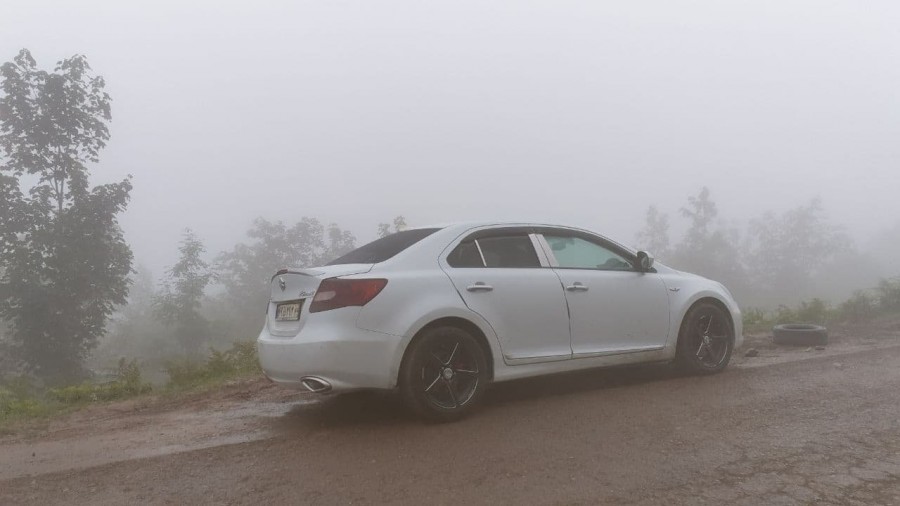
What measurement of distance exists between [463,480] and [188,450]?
7.03 ft

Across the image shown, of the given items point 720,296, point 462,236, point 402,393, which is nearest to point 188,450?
point 402,393

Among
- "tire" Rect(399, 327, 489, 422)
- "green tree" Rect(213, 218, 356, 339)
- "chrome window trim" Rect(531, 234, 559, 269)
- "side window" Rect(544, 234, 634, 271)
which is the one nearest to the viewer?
"tire" Rect(399, 327, 489, 422)

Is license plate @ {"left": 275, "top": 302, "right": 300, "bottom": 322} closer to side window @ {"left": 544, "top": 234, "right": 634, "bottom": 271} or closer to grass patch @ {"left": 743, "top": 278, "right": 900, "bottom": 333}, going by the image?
side window @ {"left": 544, "top": 234, "right": 634, "bottom": 271}

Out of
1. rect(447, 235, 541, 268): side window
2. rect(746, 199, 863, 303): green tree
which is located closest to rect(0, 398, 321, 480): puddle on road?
rect(447, 235, 541, 268): side window

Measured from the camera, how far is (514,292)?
5.05 meters

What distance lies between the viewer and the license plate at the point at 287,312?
4713mm

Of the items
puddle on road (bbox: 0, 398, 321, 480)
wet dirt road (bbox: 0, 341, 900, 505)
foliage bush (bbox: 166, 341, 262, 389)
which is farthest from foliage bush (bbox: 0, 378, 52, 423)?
foliage bush (bbox: 166, 341, 262, 389)

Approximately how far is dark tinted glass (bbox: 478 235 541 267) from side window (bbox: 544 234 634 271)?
0.26 metres

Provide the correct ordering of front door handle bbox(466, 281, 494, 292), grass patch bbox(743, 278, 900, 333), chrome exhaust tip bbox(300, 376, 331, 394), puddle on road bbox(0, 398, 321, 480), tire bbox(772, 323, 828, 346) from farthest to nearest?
grass patch bbox(743, 278, 900, 333), tire bbox(772, 323, 828, 346), front door handle bbox(466, 281, 494, 292), chrome exhaust tip bbox(300, 376, 331, 394), puddle on road bbox(0, 398, 321, 480)

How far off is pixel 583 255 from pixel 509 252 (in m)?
0.87

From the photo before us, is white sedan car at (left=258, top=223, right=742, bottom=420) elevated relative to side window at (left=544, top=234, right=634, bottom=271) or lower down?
lower down

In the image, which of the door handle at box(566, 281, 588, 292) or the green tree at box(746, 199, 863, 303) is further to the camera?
the green tree at box(746, 199, 863, 303)

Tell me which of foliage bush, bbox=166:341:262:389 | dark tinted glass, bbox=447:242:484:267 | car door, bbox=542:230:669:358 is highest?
dark tinted glass, bbox=447:242:484:267

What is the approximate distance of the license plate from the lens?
4713mm
